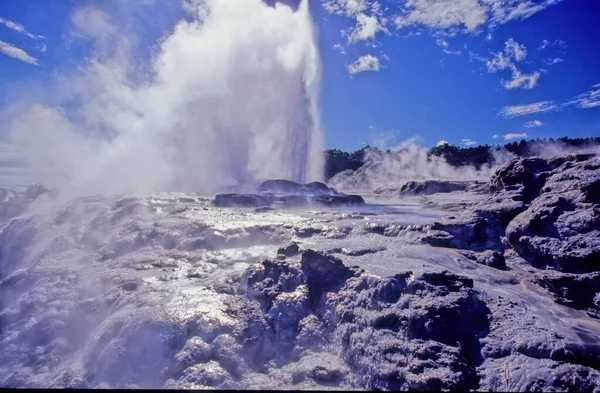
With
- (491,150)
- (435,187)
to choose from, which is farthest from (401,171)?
(435,187)

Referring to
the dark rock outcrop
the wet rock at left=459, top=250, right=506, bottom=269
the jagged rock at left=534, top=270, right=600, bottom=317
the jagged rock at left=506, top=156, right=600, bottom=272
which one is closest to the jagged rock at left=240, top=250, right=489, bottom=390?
the jagged rock at left=534, top=270, right=600, bottom=317

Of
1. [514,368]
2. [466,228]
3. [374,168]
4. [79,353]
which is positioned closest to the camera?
[514,368]

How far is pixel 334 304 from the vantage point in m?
6.61

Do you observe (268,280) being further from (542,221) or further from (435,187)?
(435,187)

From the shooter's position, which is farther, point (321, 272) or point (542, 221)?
point (542, 221)

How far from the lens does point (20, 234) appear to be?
49.3 ft

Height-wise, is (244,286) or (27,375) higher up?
(244,286)

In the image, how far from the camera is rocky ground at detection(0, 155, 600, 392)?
514 centimetres

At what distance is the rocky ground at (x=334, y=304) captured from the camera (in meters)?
5.14

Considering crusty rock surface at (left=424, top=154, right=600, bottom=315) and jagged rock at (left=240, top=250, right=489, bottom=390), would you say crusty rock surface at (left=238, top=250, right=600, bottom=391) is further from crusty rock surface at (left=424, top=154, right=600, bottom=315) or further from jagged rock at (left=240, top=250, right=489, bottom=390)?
crusty rock surface at (left=424, top=154, right=600, bottom=315)

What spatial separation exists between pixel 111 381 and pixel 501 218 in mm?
9500

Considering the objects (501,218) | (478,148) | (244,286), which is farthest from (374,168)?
(244,286)

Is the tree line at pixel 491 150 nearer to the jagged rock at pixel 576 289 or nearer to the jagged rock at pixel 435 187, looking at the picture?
the jagged rock at pixel 435 187

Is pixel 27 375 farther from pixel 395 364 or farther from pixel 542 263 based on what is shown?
pixel 542 263
